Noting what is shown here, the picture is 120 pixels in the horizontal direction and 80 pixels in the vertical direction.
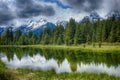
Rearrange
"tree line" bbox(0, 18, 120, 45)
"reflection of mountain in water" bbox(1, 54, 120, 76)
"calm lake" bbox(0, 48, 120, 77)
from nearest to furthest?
"reflection of mountain in water" bbox(1, 54, 120, 76)
"calm lake" bbox(0, 48, 120, 77)
"tree line" bbox(0, 18, 120, 45)

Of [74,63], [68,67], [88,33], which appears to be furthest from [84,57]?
[88,33]

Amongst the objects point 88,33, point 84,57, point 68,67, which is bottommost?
point 68,67

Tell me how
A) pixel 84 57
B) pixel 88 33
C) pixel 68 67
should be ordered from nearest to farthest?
pixel 68 67
pixel 84 57
pixel 88 33

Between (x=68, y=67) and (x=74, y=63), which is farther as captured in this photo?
(x=74, y=63)

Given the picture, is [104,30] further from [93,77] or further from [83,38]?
[93,77]

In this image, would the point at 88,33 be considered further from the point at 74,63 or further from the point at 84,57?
the point at 74,63

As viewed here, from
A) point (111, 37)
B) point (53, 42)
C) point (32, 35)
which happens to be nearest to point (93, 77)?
point (111, 37)

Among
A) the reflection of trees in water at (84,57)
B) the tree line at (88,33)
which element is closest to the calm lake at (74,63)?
the reflection of trees in water at (84,57)

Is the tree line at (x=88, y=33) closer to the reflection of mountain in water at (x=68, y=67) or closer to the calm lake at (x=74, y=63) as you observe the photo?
the calm lake at (x=74, y=63)

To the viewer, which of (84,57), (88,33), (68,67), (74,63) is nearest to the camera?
(68,67)

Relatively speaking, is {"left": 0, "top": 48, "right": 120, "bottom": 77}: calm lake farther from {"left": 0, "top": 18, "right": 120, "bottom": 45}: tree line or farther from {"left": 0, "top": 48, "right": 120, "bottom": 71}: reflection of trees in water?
{"left": 0, "top": 18, "right": 120, "bottom": 45}: tree line

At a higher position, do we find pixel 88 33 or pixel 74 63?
pixel 88 33

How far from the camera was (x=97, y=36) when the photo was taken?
119125 mm

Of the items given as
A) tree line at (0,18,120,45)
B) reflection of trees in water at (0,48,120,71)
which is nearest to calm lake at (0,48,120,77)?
reflection of trees in water at (0,48,120,71)
